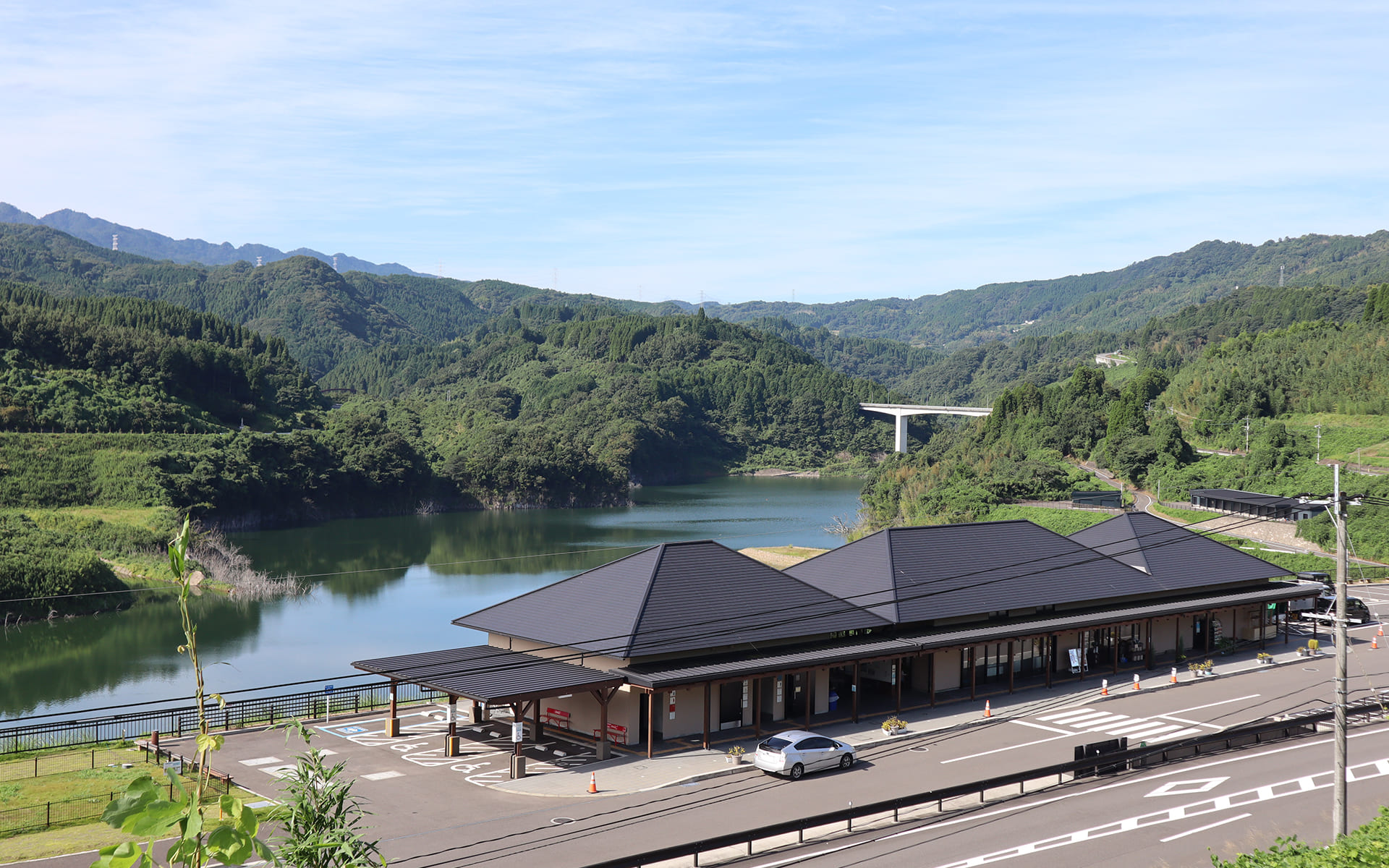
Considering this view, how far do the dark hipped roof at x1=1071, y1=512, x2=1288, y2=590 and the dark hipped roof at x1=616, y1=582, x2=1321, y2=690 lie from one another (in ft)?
2.26

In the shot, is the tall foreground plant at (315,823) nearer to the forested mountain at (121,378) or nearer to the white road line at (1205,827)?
the white road line at (1205,827)

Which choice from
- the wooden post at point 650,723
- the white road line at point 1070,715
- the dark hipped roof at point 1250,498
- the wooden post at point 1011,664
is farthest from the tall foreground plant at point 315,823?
the dark hipped roof at point 1250,498

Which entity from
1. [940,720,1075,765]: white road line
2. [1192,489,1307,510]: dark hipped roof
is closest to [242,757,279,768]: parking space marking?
[940,720,1075,765]: white road line

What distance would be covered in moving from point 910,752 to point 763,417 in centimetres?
16136

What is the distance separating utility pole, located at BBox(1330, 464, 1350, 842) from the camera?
57.6 ft

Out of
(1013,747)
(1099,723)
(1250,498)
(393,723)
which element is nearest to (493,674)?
(393,723)

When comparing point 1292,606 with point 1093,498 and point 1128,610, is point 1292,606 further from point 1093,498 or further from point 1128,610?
point 1093,498

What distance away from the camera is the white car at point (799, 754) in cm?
2523

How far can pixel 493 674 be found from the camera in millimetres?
27000

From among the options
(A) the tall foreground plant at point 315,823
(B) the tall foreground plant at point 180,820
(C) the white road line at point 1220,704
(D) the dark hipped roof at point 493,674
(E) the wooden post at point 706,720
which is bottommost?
(C) the white road line at point 1220,704

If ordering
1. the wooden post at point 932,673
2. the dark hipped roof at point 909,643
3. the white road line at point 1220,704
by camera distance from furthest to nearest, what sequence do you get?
the wooden post at point 932,673 → the white road line at point 1220,704 → the dark hipped roof at point 909,643

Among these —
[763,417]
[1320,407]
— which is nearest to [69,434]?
[1320,407]

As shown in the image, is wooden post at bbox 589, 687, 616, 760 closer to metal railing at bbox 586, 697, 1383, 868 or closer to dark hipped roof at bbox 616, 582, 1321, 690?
dark hipped roof at bbox 616, 582, 1321, 690

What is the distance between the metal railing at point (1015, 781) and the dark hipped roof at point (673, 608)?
700cm
